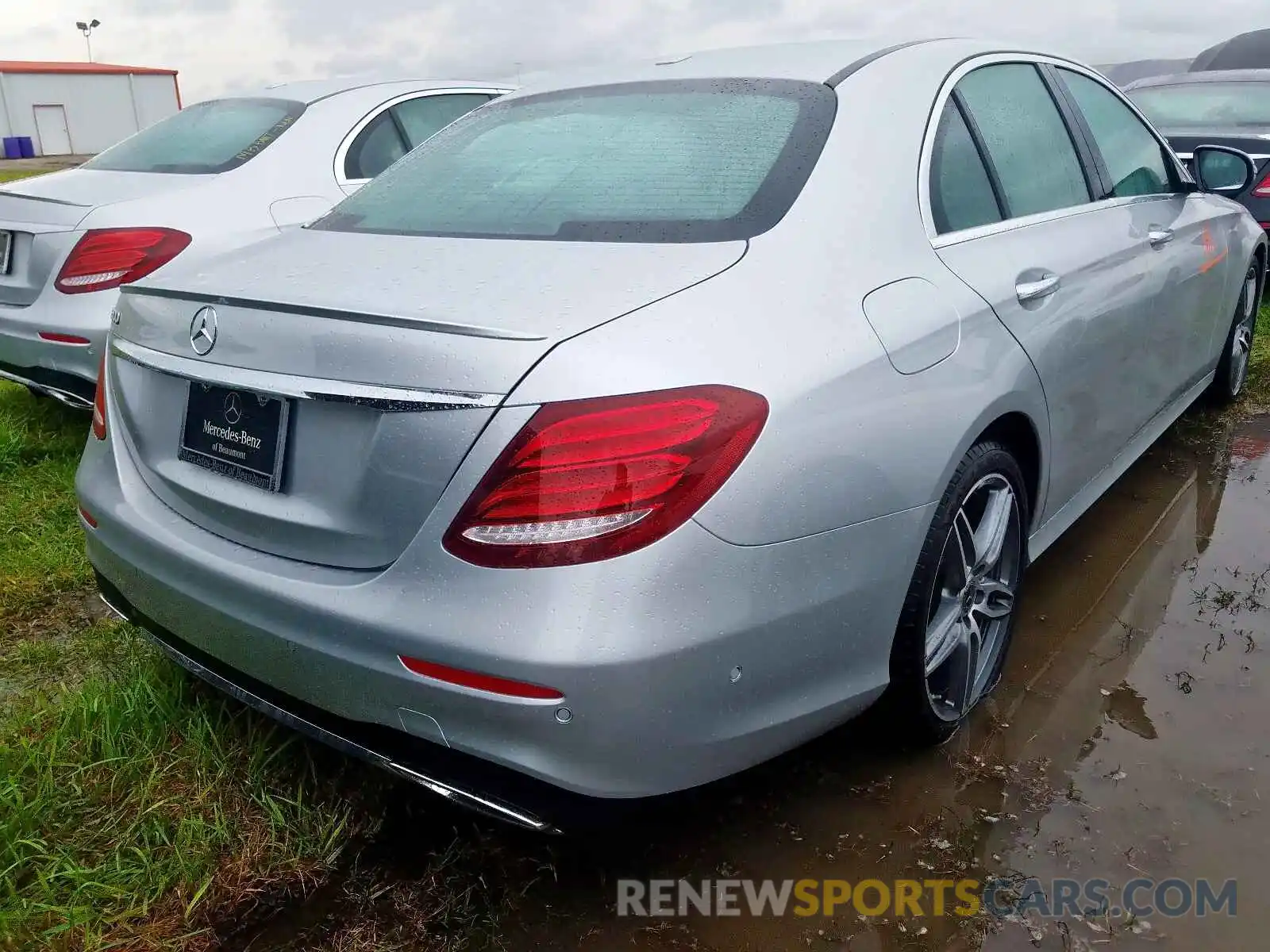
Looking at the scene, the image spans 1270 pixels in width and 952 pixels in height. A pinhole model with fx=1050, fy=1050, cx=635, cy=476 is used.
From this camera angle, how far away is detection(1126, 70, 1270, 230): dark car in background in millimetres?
6582

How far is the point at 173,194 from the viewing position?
4.18 m

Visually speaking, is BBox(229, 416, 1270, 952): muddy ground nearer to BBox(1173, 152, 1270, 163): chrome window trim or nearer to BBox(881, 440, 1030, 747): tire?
BBox(881, 440, 1030, 747): tire

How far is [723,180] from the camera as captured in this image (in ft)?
6.72

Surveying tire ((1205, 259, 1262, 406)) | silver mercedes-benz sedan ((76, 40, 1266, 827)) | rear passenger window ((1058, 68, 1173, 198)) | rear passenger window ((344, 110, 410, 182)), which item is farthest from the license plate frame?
tire ((1205, 259, 1262, 406))

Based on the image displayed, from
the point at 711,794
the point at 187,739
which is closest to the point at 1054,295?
the point at 711,794

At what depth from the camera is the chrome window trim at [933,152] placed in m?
2.19

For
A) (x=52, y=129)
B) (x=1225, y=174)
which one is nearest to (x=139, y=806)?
(x=1225, y=174)

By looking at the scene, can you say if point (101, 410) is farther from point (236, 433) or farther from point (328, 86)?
point (328, 86)

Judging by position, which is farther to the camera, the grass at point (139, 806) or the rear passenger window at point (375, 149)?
the rear passenger window at point (375, 149)

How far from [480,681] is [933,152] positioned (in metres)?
1.53

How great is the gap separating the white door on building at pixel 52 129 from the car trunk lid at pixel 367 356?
178ft

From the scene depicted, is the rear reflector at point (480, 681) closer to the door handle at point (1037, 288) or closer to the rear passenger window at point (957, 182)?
the rear passenger window at point (957, 182)

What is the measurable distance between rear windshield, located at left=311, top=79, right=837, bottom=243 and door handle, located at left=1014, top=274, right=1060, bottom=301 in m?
0.59

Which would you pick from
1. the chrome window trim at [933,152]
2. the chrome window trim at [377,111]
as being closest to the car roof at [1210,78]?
the chrome window trim at [933,152]
